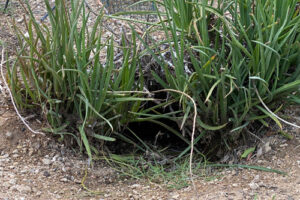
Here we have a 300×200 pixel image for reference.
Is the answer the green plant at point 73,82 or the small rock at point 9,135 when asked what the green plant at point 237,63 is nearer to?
the green plant at point 73,82

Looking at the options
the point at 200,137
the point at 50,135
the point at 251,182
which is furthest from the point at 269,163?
the point at 50,135

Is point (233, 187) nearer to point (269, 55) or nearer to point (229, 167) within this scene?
point (229, 167)

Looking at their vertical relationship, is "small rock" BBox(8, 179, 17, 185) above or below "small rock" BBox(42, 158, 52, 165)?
above

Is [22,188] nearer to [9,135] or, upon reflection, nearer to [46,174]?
[46,174]

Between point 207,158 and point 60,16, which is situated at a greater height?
point 60,16

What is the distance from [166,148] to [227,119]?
0.39m

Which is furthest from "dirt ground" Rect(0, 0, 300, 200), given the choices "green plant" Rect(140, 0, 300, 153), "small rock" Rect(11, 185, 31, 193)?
"green plant" Rect(140, 0, 300, 153)

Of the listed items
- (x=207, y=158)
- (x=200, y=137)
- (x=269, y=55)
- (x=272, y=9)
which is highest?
(x=272, y=9)

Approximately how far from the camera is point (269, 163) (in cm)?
165

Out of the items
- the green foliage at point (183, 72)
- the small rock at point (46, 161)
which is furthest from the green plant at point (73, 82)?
the small rock at point (46, 161)

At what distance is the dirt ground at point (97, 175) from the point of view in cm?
148

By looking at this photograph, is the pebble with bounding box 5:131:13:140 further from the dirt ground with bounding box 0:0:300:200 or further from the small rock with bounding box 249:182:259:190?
the small rock with bounding box 249:182:259:190

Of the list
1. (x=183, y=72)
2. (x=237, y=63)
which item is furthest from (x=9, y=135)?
(x=237, y=63)

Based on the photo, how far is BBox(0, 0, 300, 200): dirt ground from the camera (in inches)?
58.4
